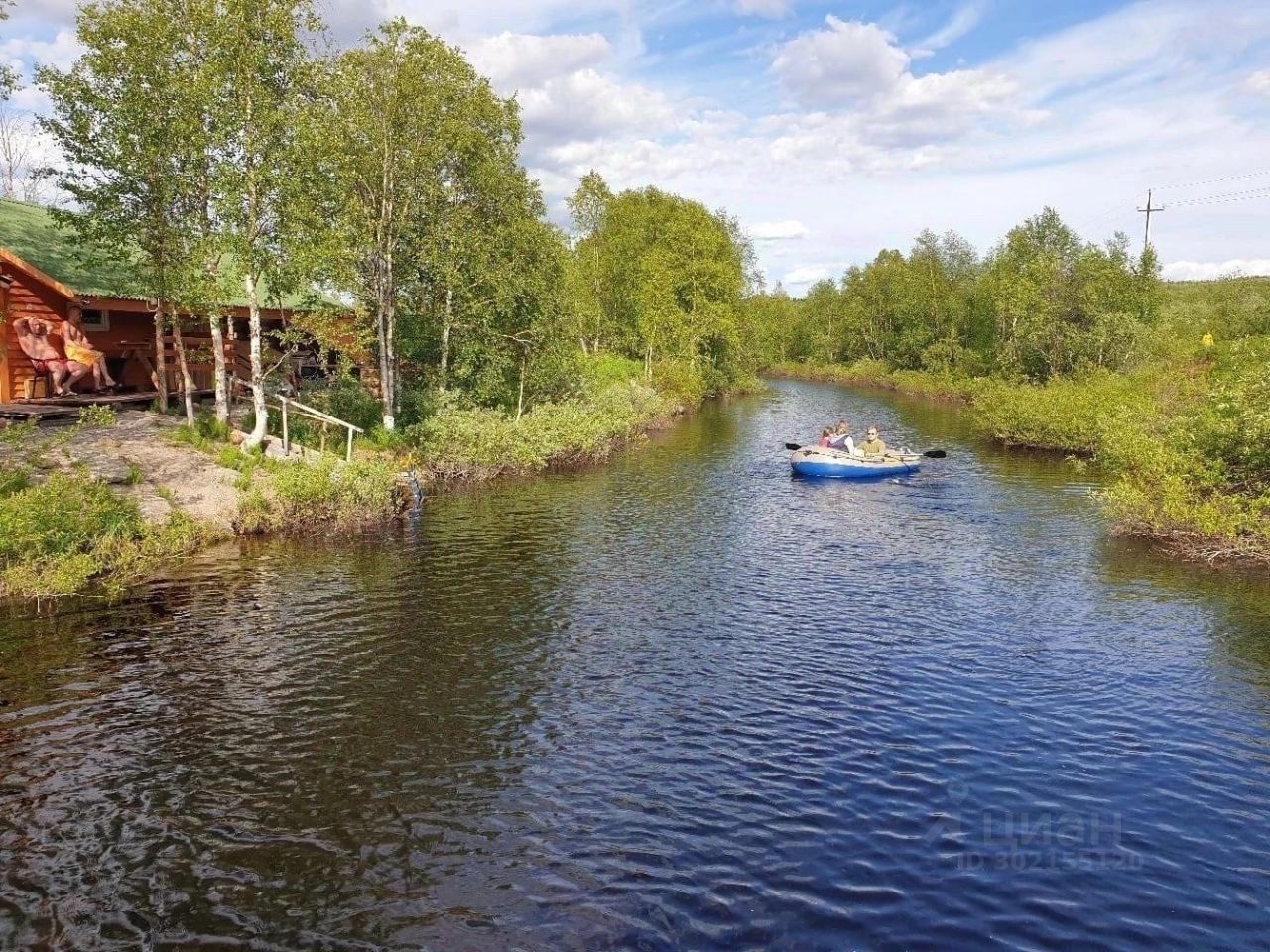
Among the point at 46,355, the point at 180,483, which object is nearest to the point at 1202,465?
the point at 180,483

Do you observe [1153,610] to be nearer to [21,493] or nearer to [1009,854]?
[1009,854]

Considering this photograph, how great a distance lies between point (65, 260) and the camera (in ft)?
102

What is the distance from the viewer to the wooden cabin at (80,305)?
90.9ft

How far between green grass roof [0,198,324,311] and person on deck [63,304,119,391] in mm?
1197

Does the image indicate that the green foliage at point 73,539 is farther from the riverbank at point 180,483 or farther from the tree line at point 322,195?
the tree line at point 322,195

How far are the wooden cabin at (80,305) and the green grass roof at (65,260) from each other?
0.04 m

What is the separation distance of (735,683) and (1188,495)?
53.5 ft

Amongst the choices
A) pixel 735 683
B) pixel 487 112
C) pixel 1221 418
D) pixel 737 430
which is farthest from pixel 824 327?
pixel 735 683

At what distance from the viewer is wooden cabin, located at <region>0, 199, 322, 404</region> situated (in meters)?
27.7

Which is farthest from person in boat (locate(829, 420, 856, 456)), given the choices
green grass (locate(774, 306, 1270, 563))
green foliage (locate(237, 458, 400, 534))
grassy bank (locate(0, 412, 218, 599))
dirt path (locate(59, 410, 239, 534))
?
grassy bank (locate(0, 412, 218, 599))

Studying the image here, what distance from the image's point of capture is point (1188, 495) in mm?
23516

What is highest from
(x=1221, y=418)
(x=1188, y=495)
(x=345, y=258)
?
(x=345, y=258)

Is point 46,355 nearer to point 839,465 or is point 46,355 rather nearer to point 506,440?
point 506,440

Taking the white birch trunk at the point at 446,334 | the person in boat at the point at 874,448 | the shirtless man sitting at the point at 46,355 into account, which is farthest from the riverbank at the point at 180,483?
the person in boat at the point at 874,448
